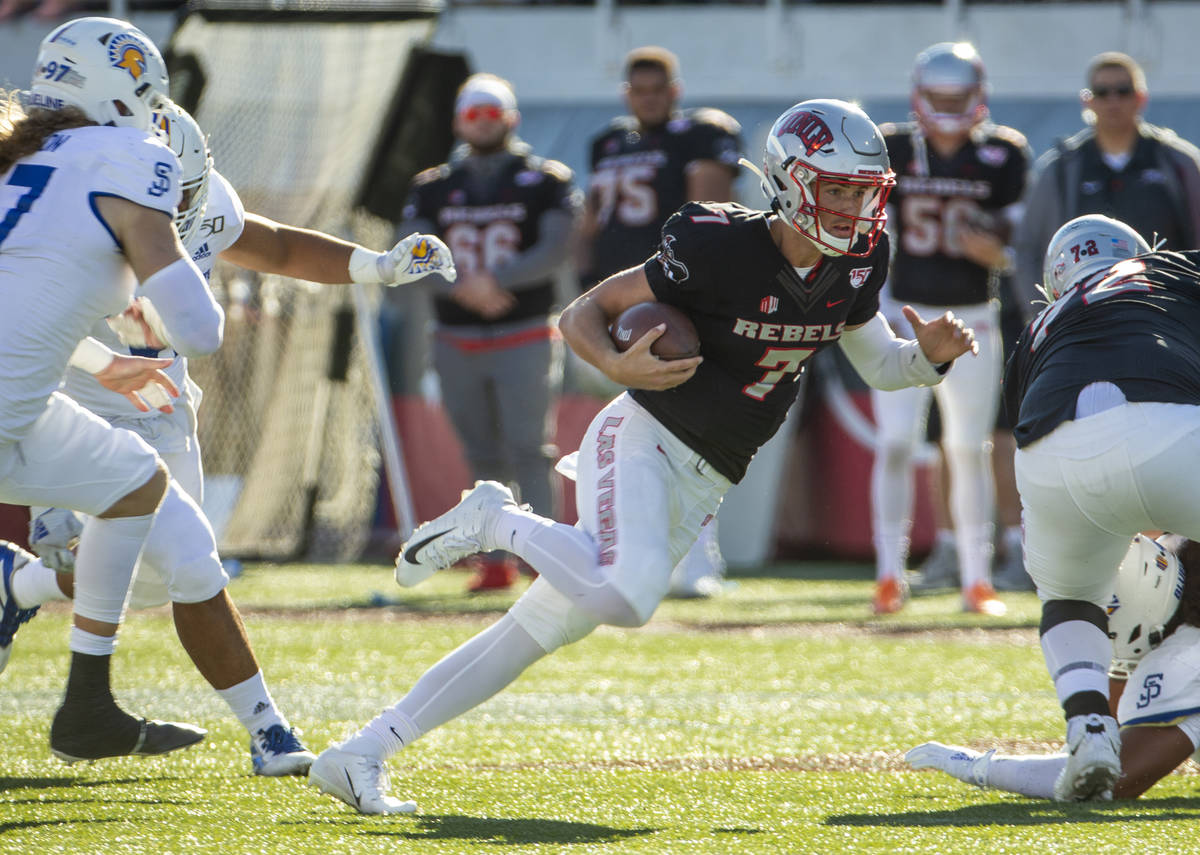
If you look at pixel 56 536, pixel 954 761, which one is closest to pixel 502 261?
pixel 56 536

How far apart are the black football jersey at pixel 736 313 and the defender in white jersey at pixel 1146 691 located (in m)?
0.81

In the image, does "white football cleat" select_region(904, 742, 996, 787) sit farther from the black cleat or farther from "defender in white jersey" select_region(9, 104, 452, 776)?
the black cleat

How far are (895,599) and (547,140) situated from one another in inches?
301

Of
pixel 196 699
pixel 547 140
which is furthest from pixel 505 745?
pixel 547 140

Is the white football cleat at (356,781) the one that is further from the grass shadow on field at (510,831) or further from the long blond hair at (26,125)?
the long blond hair at (26,125)

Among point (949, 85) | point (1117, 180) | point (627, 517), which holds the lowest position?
point (627, 517)

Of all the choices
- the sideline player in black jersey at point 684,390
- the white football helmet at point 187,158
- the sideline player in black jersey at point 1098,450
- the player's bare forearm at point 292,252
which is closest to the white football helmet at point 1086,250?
the sideline player in black jersey at point 1098,450

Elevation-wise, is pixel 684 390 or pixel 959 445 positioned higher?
pixel 684 390

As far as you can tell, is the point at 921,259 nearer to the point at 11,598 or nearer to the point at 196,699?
the point at 196,699

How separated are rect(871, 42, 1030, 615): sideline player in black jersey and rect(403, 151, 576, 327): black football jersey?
1.59 m

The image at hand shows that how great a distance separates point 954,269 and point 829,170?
349 cm

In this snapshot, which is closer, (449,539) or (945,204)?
(449,539)

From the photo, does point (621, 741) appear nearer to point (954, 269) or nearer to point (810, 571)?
point (954, 269)

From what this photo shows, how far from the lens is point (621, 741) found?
4242mm
